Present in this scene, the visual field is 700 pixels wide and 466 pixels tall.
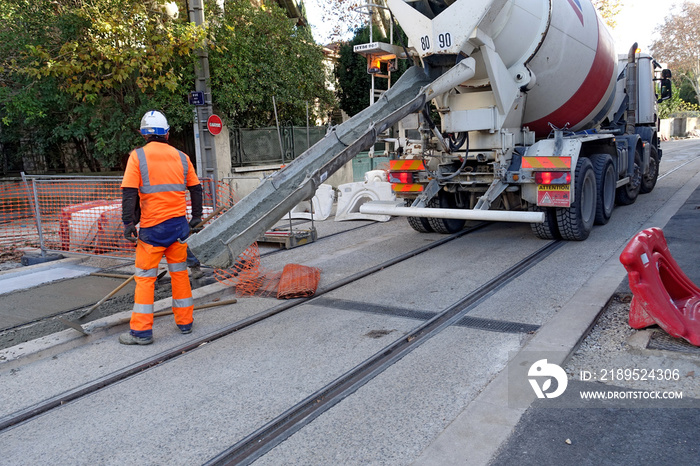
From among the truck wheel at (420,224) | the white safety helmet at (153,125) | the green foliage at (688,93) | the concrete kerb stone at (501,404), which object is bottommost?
the concrete kerb stone at (501,404)

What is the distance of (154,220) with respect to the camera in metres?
4.91

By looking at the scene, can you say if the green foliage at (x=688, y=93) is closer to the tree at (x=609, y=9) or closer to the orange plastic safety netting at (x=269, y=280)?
the tree at (x=609, y=9)

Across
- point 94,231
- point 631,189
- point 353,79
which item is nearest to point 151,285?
point 94,231

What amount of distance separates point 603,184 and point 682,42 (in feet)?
167

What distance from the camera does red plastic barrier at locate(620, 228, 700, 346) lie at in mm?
4164

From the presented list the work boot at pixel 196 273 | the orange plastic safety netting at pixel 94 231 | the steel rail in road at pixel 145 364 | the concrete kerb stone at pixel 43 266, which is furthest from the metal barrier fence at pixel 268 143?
the steel rail in road at pixel 145 364

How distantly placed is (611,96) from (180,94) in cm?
930

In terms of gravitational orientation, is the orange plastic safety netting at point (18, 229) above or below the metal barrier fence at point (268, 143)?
below

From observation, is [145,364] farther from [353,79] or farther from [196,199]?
[353,79]

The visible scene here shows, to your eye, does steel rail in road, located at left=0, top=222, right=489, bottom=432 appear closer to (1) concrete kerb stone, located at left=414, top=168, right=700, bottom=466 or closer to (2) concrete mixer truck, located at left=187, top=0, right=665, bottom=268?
(2) concrete mixer truck, located at left=187, top=0, right=665, bottom=268

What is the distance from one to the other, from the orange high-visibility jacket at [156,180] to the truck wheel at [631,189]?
29.5ft

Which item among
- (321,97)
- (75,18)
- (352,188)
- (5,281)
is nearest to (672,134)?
(321,97)

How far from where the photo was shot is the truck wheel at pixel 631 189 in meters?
11.2

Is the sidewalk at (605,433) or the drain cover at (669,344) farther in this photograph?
the drain cover at (669,344)
